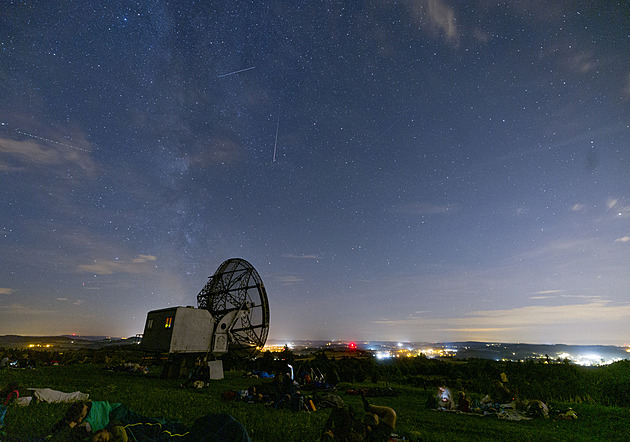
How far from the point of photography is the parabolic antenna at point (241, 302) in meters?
26.1

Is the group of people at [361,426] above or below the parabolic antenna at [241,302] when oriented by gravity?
below

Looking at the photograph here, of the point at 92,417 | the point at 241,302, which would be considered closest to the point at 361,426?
the point at 92,417

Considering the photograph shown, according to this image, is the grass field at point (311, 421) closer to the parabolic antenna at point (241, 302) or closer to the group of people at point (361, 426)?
the group of people at point (361, 426)

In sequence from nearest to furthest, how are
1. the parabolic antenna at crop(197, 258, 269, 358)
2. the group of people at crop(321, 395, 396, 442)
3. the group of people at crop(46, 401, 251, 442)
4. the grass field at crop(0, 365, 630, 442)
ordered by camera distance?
the group of people at crop(46, 401, 251, 442) → the group of people at crop(321, 395, 396, 442) → the grass field at crop(0, 365, 630, 442) → the parabolic antenna at crop(197, 258, 269, 358)

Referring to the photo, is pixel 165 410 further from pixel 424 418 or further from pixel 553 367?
pixel 553 367

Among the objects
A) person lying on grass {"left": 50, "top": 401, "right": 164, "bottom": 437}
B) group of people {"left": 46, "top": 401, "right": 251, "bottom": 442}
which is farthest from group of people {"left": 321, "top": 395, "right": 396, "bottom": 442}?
person lying on grass {"left": 50, "top": 401, "right": 164, "bottom": 437}

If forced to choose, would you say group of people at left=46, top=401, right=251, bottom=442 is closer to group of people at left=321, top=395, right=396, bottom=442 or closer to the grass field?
the grass field

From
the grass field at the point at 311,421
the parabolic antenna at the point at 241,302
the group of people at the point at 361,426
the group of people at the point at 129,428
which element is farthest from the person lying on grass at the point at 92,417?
the parabolic antenna at the point at 241,302

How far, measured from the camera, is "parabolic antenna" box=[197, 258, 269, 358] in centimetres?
2611

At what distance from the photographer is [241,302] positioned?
26.6m

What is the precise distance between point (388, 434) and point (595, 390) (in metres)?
19.8

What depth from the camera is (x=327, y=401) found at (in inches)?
531

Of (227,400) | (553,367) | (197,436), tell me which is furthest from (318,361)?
(197,436)

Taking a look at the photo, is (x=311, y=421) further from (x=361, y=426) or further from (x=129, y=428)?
(x=129, y=428)
